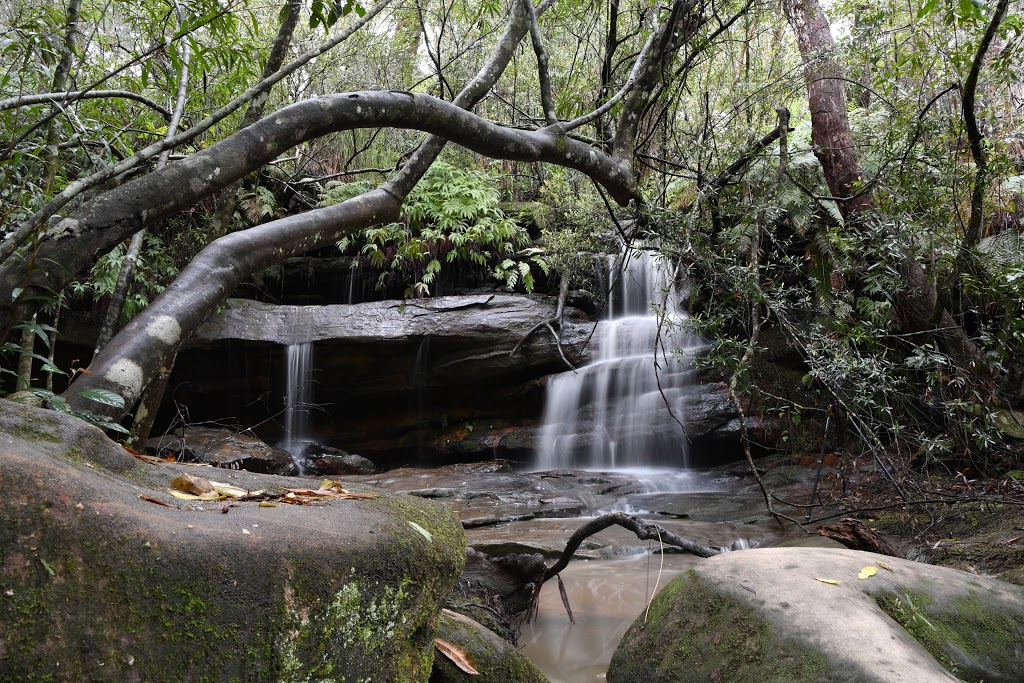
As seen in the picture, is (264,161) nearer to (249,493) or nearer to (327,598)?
(249,493)

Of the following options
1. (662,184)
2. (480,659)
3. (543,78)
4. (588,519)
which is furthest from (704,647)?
(662,184)

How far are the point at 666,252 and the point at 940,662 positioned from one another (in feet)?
9.82

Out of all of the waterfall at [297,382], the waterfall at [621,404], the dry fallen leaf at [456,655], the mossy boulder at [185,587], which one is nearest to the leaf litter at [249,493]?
the mossy boulder at [185,587]

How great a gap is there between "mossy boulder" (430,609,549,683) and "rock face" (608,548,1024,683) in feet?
1.96

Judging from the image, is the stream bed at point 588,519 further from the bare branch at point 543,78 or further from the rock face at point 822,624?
the bare branch at point 543,78

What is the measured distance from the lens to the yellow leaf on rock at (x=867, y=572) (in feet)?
8.59

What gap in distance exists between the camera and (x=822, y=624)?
89.0 inches

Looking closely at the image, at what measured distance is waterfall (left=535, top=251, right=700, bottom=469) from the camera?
9086 millimetres

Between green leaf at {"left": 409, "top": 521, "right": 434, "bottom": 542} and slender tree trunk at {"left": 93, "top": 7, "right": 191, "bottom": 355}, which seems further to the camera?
slender tree trunk at {"left": 93, "top": 7, "right": 191, "bottom": 355}

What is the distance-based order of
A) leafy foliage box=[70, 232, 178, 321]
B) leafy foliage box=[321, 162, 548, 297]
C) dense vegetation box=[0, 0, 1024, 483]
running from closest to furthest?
dense vegetation box=[0, 0, 1024, 483] < leafy foliage box=[70, 232, 178, 321] < leafy foliage box=[321, 162, 548, 297]

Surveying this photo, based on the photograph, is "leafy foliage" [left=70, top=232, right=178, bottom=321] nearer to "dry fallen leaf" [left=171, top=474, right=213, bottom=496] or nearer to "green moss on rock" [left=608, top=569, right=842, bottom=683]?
"dry fallen leaf" [left=171, top=474, right=213, bottom=496]

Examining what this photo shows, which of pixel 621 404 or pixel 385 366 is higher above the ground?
pixel 385 366

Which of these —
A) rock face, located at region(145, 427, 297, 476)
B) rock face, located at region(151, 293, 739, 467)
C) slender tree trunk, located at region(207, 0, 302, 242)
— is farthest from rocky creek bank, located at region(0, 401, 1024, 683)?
rock face, located at region(151, 293, 739, 467)

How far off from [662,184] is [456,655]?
5.48 metres
